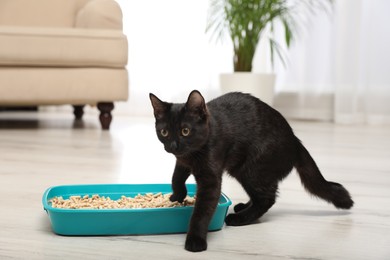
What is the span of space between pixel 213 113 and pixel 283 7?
9.55 ft

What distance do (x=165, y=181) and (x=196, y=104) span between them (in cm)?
77

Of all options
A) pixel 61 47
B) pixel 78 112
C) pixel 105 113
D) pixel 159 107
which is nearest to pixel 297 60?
pixel 105 113

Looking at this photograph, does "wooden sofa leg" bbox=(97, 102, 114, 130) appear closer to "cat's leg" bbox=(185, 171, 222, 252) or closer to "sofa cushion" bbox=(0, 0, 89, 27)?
"sofa cushion" bbox=(0, 0, 89, 27)

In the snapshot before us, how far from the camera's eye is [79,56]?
3.27m

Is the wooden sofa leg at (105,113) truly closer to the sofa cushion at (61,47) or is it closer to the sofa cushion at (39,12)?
the sofa cushion at (61,47)

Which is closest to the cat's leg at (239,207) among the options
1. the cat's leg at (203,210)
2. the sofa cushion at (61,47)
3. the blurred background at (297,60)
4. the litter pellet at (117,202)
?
the litter pellet at (117,202)

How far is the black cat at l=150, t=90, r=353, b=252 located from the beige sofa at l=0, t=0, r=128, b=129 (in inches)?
82.0

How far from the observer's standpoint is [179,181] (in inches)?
51.2

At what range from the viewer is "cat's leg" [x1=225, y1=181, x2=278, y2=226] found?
4.28 feet

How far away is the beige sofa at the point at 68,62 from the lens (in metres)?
3.19

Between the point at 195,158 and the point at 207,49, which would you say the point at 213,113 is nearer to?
the point at 195,158

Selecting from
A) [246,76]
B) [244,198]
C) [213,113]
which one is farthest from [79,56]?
[213,113]

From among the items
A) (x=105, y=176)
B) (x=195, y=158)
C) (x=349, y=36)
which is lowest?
(x=105, y=176)

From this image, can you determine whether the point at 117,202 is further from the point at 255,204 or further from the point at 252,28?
the point at 252,28
